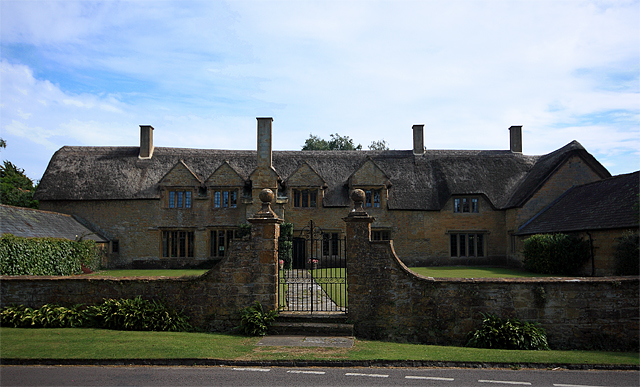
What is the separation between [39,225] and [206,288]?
16152 millimetres

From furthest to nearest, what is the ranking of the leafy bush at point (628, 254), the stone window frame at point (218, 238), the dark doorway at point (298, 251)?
the stone window frame at point (218, 238)
the leafy bush at point (628, 254)
the dark doorway at point (298, 251)

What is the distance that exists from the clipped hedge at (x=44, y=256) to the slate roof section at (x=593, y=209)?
81.0 ft

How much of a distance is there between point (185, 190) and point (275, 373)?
75.3 ft

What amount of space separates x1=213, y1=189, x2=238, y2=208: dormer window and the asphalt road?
21.0 metres

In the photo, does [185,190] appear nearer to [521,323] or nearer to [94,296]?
[94,296]

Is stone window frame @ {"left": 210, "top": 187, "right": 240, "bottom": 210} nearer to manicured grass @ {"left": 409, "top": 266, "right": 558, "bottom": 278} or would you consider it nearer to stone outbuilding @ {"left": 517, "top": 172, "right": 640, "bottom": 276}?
manicured grass @ {"left": 409, "top": 266, "right": 558, "bottom": 278}

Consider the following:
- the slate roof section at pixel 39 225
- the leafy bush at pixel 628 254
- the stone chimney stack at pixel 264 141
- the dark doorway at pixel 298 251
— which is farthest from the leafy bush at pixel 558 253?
the slate roof section at pixel 39 225

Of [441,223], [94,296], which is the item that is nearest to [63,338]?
[94,296]

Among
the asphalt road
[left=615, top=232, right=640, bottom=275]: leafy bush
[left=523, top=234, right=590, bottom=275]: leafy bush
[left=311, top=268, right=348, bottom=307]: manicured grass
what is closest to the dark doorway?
[left=311, top=268, right=348, bottom=307]: manicured grass

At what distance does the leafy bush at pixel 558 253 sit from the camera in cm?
2081

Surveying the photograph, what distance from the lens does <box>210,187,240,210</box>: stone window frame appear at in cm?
2951

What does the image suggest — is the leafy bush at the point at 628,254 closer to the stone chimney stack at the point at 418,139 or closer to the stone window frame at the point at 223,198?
the stone chimney stack at the point at 418,139

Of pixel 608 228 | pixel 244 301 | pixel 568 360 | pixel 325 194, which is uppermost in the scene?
pixel 325 194

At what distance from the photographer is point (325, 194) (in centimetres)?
3006
